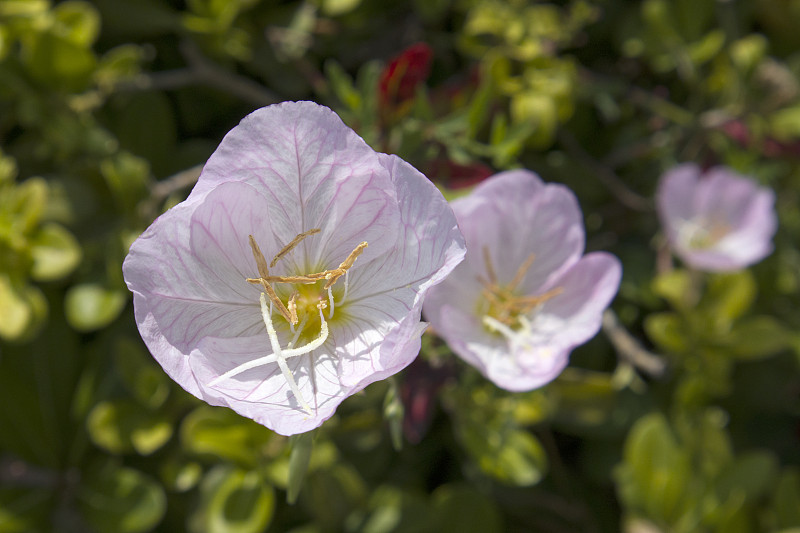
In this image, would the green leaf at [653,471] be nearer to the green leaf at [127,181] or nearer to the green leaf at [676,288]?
the green leaf at [676,288]

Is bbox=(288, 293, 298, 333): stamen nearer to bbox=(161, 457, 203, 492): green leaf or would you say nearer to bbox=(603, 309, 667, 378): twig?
bbox=(161, 457, 203, 492): green leaf

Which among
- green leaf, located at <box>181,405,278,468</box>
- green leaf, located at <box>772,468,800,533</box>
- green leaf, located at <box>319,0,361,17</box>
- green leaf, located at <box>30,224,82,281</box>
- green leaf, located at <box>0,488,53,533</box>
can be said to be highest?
green leaf, located at <box>319,0,361,17</box>

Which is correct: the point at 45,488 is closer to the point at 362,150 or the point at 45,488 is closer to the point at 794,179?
the point at 362,150

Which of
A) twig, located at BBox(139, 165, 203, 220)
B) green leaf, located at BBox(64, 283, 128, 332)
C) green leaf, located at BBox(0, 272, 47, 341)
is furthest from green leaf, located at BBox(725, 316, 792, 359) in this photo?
green leaf, located at BBox(0, 272, 47, 341)

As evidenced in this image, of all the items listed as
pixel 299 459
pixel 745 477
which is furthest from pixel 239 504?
pixel 745 477

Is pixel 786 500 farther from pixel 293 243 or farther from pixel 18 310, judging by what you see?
pixel 18 310

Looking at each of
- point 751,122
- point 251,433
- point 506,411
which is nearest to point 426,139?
point 506,411
